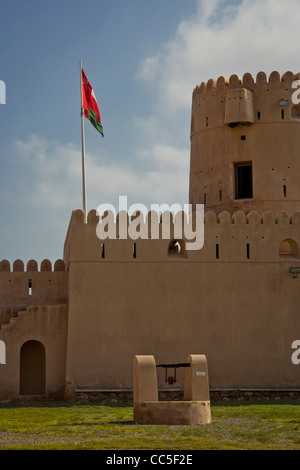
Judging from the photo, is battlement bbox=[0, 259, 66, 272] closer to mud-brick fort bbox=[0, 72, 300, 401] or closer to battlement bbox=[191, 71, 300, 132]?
mud-brick fort bbox=[0, 72, 300, 401]

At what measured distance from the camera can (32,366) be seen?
28406 millimetres

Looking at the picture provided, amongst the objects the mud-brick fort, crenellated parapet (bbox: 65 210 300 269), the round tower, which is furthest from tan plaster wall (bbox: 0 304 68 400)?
the round tower

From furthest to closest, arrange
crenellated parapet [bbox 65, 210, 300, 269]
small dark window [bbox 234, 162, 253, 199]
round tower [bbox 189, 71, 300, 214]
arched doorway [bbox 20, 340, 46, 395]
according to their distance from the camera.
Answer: small dark window [bbox 234, 162, 253, 199] → round tower [bbox 189, 71, 300, 214] → arched doorway [bbox 20, 340, 46, 395] → crenellated parapet [bbox 65, 210, 300, 269]

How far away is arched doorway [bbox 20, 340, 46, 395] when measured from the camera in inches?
1111

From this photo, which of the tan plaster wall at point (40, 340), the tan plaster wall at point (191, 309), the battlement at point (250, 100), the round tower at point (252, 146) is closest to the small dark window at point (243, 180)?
the round tower at point (252, 146)

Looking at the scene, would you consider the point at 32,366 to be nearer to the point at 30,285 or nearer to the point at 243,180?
the point at 30,285

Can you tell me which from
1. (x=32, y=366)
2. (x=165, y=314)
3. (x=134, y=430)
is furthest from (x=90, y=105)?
(x=134, y=430)

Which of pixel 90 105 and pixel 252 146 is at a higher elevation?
pixel 90 105

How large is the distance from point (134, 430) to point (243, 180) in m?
13.5

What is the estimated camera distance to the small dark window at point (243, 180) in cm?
3059

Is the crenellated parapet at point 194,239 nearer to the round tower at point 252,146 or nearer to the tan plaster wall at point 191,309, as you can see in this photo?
the tan plaster wall at point 191,309

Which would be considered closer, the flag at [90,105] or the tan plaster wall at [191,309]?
the tan plaster wall at [191,309]
